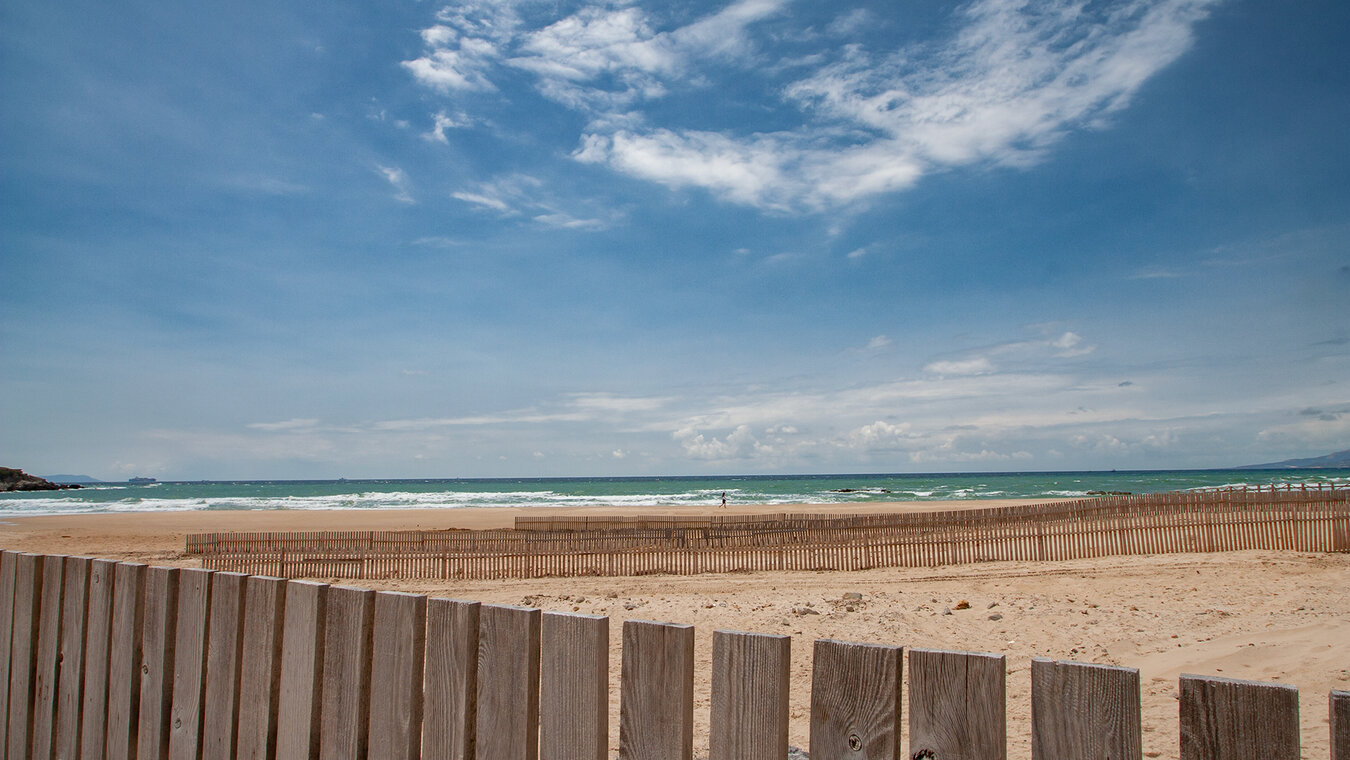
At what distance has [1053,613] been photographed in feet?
31.3

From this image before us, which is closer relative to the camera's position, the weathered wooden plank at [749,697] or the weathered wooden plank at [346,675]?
the weathered wooden plank at [749,697]

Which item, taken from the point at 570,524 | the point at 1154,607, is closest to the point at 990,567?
the point at 1154,607

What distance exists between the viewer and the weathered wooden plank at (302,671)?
1.90 metres

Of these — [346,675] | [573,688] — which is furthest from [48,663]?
[573,688]

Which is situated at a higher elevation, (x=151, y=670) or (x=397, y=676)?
(x=397, y=676)

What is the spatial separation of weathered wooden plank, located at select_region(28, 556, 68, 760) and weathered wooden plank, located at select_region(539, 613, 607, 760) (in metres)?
1.91

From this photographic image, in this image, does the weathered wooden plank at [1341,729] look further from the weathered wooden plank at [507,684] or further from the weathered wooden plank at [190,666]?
the weathered wooden plank at [190,666]

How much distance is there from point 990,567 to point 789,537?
430 cm

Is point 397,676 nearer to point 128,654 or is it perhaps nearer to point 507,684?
point 507,684

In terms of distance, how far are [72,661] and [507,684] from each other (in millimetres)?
1743

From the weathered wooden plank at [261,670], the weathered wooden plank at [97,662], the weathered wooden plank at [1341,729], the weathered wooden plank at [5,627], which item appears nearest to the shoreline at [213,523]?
the weathered wooden plank at [5,627]

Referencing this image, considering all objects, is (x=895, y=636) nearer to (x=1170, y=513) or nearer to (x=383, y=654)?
(x=383, y=654)

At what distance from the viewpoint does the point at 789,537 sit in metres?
16.3

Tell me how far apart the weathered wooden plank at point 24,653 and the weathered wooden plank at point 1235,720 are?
325cm
